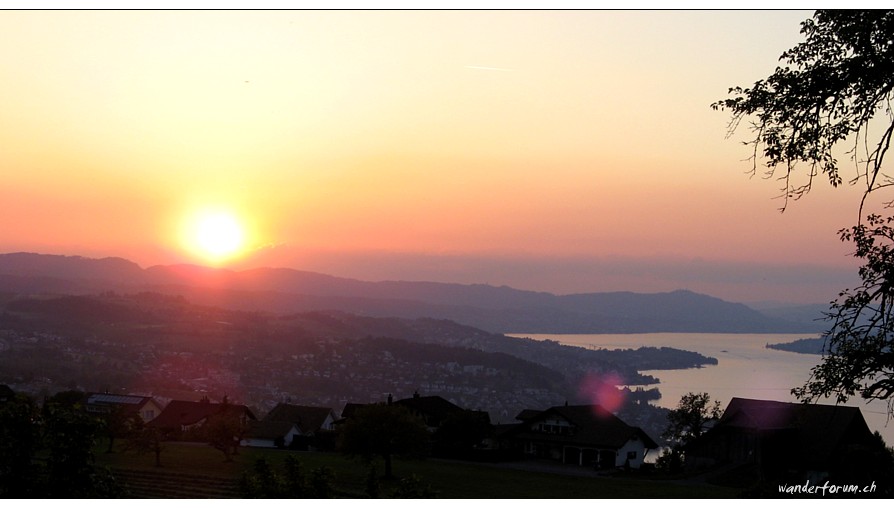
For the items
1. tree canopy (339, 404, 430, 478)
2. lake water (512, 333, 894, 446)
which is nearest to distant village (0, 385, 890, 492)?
tree canopy (339, 404, 430, 478)

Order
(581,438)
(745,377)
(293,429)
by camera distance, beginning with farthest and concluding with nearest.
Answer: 1. (745,377)
2. (293,429)
3. (581,438)

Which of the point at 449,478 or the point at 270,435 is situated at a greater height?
Answer: the point at 449,478

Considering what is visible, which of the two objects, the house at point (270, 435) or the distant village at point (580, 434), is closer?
the distant village at point (580, 434)

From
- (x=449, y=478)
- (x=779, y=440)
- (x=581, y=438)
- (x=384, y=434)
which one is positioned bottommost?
(x=449, y=478)

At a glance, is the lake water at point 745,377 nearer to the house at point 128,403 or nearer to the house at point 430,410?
the house at point 430,410

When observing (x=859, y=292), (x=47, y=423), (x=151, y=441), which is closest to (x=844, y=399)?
(x=859, y=292)

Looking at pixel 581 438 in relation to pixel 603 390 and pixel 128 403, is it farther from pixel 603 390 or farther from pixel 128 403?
pixel 603 390

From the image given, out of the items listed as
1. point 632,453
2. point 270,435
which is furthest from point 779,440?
point 270,435

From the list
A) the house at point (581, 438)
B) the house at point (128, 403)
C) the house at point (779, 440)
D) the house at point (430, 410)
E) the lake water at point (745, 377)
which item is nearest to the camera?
the house at point (779, 440)

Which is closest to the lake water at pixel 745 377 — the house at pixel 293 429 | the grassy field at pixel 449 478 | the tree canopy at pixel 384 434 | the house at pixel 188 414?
the grassy field at pixel 449 478
